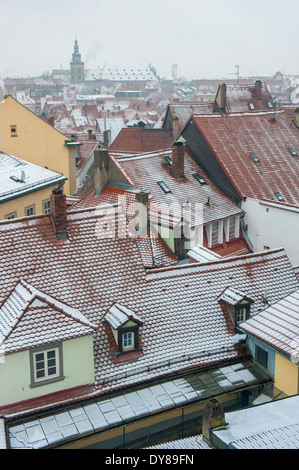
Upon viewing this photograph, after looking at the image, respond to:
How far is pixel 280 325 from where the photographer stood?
65.0 feet

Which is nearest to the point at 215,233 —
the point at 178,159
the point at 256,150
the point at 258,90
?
the point at 178,159

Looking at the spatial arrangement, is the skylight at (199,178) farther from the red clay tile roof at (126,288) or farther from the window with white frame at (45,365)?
the window with white frame at (45,365)

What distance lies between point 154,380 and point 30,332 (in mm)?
4597

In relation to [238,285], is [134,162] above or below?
above

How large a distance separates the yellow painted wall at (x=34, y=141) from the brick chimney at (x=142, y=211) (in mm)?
15748

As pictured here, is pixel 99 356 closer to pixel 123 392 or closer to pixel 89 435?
pixel 123 392

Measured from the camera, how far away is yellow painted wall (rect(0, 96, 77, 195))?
40.0 m

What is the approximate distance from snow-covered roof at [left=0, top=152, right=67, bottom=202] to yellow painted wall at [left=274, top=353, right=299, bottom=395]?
57.6 feet

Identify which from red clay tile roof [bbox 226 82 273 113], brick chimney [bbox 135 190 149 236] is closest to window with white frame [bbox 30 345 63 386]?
brick chimney [bbox 135 190 149 236]

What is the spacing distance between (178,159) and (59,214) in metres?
15.8

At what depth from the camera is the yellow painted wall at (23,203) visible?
100 feet

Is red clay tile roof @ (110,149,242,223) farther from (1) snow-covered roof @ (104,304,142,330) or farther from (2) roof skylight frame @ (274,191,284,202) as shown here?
(1) snow-covered roof @ (104,304,142,330)

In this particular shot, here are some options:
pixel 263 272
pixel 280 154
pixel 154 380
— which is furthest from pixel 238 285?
pixel 280 154
